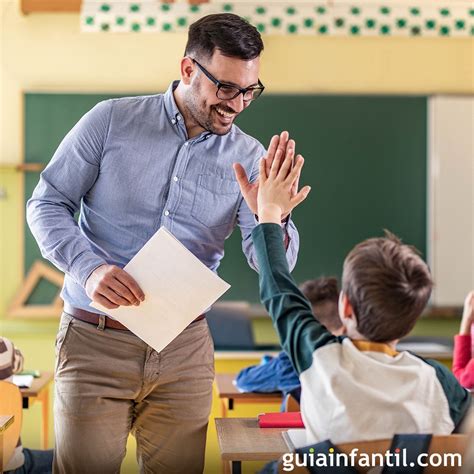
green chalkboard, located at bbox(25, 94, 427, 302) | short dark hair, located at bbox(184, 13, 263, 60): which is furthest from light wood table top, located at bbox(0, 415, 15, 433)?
green chalkboard, located at bbox(25, 94, 427, 302)

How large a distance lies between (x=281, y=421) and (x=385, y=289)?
69cm

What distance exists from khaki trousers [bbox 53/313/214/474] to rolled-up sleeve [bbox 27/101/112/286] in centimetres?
20

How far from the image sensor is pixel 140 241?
2090 millimetres

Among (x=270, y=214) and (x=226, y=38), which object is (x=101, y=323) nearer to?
(x=270, y=214)

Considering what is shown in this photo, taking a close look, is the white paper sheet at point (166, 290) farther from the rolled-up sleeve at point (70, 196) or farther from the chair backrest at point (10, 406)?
the chair backrest at point (10, 406)

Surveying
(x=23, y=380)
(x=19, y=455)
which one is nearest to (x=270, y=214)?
(x=19, y=455)

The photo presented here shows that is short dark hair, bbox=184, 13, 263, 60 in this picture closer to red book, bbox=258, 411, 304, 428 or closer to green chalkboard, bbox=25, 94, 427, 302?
red book, bbox=258, 411, 304, 428

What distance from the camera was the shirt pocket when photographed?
83.8 inches

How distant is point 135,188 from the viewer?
2.08m

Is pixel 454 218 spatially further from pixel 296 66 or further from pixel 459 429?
pixel 459 429

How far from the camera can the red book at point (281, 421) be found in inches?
86.0

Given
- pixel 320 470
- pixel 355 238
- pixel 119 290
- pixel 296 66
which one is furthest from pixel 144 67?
pixel 320 470

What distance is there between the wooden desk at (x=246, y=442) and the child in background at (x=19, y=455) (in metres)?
1.16

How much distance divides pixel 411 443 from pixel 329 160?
12.5 feet
